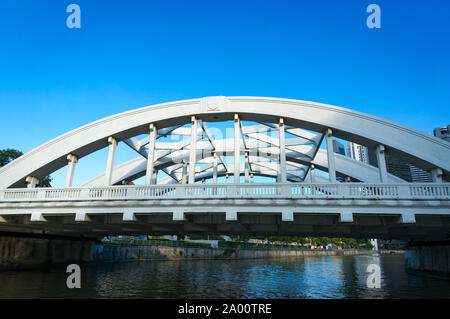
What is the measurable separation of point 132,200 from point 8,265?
13.5m

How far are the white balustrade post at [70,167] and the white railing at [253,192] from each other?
2601 mm

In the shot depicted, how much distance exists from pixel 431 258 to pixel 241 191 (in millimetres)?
18595

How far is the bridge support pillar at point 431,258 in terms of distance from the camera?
21.2 meters

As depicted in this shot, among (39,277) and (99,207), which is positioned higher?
(99,207)

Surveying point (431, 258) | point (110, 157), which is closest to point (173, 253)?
point (110, 157)

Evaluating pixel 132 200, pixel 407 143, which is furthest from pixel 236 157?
pixel 407 143

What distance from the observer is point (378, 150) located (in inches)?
699

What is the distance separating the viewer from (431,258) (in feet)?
77.9

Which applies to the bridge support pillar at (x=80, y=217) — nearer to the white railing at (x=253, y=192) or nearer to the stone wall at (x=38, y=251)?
the white railing at (x=253, y=192)

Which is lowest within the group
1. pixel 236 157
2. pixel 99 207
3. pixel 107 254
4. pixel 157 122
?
pixel 107 254

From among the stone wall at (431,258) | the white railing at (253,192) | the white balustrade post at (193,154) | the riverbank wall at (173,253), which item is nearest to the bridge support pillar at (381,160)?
the white railing at (253,192)

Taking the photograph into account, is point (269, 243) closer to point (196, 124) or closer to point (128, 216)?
point (196, 124)

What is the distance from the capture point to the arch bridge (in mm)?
14148
